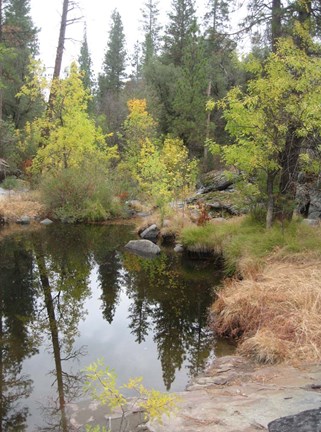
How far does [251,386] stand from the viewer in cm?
434

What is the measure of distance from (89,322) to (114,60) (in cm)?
3987

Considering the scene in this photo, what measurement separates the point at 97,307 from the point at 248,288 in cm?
292

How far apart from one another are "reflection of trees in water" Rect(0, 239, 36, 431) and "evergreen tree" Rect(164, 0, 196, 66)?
23.3 m

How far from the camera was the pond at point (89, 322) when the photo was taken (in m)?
4.98

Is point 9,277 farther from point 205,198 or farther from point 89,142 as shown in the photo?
point 205,198

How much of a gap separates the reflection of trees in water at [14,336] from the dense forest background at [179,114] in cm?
550

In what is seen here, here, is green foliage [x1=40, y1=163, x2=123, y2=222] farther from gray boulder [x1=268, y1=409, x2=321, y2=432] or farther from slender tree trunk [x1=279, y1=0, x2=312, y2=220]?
gray boulder [x1=268, y1=409, x2=321, y2=432]

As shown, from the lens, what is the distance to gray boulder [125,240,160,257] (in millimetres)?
11894

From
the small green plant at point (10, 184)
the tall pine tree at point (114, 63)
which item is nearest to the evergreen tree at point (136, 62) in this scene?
the tall pine tree at point (114, 63)

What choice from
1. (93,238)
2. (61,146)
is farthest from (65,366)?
(61,146)

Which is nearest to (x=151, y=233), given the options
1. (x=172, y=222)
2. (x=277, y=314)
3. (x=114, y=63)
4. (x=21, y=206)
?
(x=172, y=222)

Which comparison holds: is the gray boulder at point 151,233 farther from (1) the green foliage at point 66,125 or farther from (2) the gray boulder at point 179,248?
(1) the green foliage at point 66,125

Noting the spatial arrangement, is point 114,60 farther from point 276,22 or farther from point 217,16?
point 276,22

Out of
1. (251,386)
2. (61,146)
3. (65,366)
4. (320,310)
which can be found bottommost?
(65,366)
